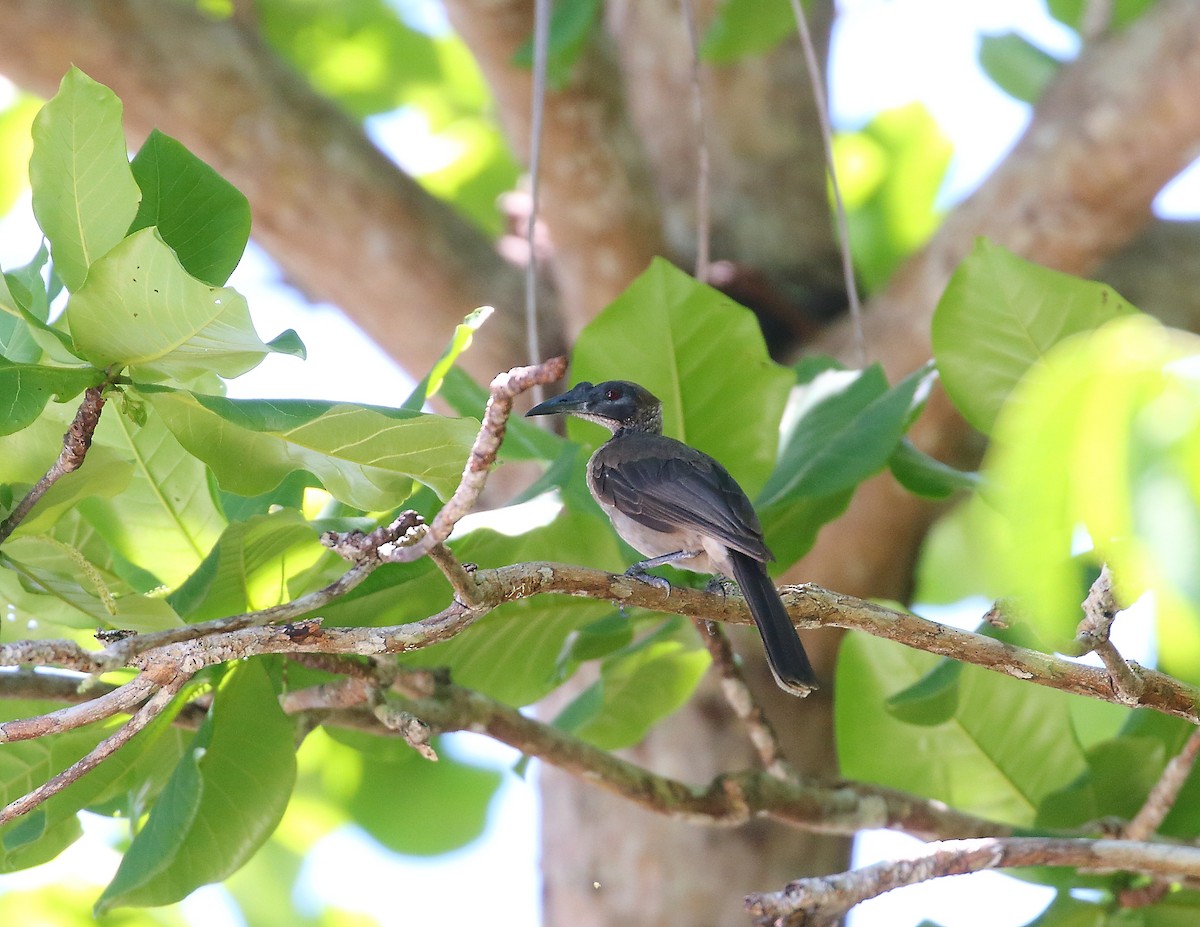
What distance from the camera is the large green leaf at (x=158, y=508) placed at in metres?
2.39

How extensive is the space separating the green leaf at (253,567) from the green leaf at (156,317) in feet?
1.16

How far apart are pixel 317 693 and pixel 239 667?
6.9 inches

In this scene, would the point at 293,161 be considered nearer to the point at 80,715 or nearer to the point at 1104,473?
the point at 80,715

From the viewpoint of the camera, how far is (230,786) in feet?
7.29

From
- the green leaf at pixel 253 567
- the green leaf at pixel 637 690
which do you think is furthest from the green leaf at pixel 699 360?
the green leaf at pixel 253 567

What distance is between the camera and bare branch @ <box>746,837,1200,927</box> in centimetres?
202

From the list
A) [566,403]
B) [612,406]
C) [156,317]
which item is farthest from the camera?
[612,406]

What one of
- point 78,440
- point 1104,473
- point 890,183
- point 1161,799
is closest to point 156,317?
point 78,440

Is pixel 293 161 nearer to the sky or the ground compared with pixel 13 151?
nearer to the ground

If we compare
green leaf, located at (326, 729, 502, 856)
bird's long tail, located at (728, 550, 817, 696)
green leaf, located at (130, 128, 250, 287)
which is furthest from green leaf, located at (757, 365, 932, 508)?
green leaf, located at (326, 729, 502, 856)

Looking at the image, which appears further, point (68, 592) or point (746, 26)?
point (746, 26)

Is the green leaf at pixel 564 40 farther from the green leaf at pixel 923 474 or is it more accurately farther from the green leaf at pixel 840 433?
the green leaf at pixel 923 474

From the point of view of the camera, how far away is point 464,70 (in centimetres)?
683

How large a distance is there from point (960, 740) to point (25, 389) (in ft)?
7.26
